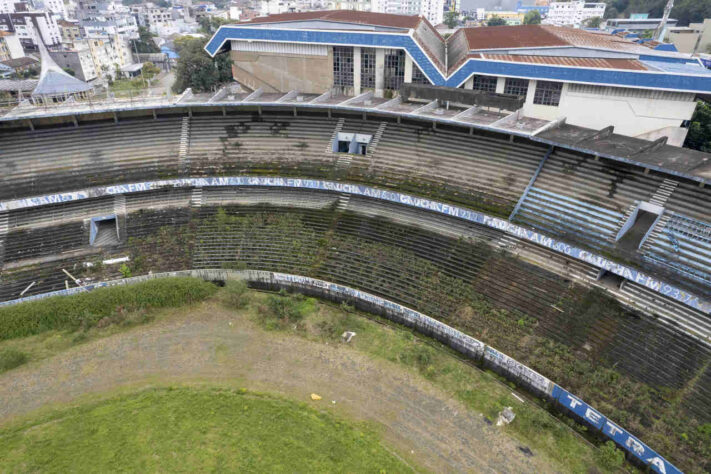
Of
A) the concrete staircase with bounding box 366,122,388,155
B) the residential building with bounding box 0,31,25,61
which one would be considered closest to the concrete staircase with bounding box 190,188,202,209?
the concrete staircase with bounding box 366,122,388,155

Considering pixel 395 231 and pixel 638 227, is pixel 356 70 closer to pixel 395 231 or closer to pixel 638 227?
pixel 395 231

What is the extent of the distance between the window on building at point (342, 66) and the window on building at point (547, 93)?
15.3 m

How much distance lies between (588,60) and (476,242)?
16.9 meters

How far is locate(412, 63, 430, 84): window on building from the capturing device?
3569 cm

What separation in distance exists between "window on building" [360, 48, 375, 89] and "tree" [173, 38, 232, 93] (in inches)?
871

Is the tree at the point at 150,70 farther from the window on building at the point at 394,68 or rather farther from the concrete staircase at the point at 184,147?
the window on building at the point at 394,68

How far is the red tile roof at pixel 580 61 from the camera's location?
29.9 metres

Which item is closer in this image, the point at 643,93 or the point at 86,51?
the point at 643,93

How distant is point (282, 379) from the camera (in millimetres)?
20938

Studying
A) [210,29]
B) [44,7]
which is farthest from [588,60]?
[44,7]

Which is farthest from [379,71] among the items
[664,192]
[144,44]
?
[144,44]

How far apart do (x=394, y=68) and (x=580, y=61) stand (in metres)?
14.0

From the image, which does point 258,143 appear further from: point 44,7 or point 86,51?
point 44,7

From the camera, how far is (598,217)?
24.7m
